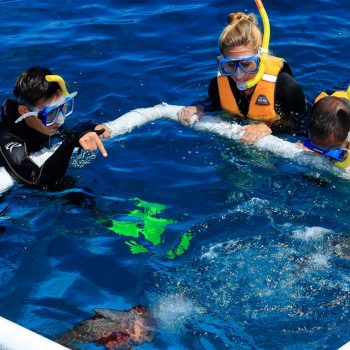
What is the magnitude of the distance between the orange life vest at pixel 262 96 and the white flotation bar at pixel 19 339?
360 cm

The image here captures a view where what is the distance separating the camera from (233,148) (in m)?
5.86

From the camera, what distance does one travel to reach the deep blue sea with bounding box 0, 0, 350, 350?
4039 mm

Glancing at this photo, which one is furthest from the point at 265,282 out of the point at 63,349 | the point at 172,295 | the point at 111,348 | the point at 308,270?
the point at 63,349

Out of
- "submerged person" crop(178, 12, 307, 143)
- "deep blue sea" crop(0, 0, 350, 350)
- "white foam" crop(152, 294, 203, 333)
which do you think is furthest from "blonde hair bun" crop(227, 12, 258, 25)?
"white foam" crop(152, 294, 203, 333)

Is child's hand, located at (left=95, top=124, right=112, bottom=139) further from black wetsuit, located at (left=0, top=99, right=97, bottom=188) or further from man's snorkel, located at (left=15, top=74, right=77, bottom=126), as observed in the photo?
man's snorkel, located at (left=15, top=74, right=77, bottom=126)

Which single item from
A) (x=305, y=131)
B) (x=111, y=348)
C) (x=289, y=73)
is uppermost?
(x=289, y=73)

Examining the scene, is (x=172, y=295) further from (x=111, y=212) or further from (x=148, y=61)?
(x=148, y=61)

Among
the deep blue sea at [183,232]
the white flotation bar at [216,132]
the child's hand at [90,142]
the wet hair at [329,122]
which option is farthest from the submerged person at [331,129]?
the child's hand at [90,142]

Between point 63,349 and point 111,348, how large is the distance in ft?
3.51

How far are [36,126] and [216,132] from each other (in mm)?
1633

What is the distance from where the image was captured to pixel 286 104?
5859 millimetres

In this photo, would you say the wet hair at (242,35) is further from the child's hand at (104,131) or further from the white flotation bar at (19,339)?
the white flotation bar at (19,339)

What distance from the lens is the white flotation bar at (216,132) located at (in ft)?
16.8

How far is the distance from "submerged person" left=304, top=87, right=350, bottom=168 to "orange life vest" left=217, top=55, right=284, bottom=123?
37.5 inches
